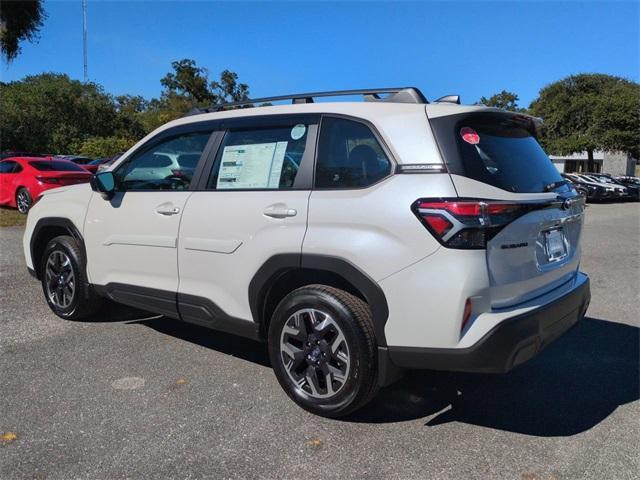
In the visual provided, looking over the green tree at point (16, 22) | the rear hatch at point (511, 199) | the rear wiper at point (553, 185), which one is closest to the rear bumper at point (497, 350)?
the rear hatch at point (511, 199)

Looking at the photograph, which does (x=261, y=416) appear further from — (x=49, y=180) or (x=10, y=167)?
(x=10, y=167)

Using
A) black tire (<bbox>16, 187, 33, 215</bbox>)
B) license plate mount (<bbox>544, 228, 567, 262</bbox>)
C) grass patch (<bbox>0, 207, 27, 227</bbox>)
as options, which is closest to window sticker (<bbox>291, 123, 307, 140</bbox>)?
license plate mount (<bbox>544, 228, 567, 262</bbox>)

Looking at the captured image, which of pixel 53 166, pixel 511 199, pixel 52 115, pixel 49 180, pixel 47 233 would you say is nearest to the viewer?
pixel 511 199

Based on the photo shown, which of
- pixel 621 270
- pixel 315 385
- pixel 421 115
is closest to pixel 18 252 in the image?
pixel 315 385

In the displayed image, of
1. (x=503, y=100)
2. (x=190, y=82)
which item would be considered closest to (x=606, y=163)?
(x=503, y=100)

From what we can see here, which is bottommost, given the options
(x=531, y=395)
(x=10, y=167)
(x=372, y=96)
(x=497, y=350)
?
(x=531, y=395)

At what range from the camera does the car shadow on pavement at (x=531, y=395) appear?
3.29m

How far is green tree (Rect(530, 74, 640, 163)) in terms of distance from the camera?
132 ft

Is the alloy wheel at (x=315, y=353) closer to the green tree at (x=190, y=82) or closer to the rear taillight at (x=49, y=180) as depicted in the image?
the rear taillight at (x=49, y=180)

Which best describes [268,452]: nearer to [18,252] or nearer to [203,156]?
[203,156]

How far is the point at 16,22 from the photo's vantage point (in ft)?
72.5

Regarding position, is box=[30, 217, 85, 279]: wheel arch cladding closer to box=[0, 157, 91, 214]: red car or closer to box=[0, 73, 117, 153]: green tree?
box=[0, 157, 91, 214]: red car

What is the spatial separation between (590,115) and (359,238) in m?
47.8

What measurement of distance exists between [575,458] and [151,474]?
7.21ft
